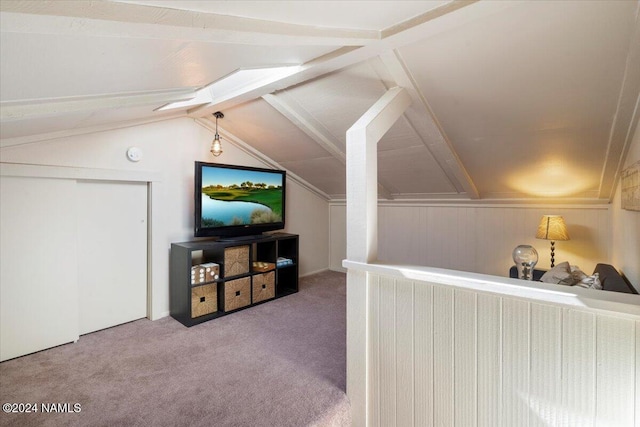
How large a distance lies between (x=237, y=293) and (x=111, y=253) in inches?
51.2

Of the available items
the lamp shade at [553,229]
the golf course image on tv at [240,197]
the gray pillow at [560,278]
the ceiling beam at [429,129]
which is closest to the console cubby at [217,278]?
the golf course image on tv at [240,197]

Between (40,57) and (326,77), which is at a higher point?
(326,77)

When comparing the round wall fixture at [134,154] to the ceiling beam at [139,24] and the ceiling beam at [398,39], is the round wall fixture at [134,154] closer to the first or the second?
the ceiling beam at [398,39]

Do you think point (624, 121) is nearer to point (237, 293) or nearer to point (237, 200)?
point (237, 200)

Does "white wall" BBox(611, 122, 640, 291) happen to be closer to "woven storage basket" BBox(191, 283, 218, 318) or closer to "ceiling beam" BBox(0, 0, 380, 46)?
"ceiling beam" BBox(0, 0, 380, 46)

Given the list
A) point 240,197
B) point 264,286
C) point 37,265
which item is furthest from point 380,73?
point 37,265

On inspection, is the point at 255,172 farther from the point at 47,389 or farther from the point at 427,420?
the point at 427,420

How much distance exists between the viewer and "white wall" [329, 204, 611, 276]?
10.3ft

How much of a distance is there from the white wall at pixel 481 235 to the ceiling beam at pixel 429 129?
0.44 m

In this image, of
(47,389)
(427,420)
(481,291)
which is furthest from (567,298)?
(47,389)

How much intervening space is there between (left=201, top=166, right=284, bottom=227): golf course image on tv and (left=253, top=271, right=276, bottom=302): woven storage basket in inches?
27.8

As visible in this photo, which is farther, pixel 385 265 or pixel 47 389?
pixel 47 389

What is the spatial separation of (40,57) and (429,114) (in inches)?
89.7

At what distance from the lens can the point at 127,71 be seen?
1.38 m
